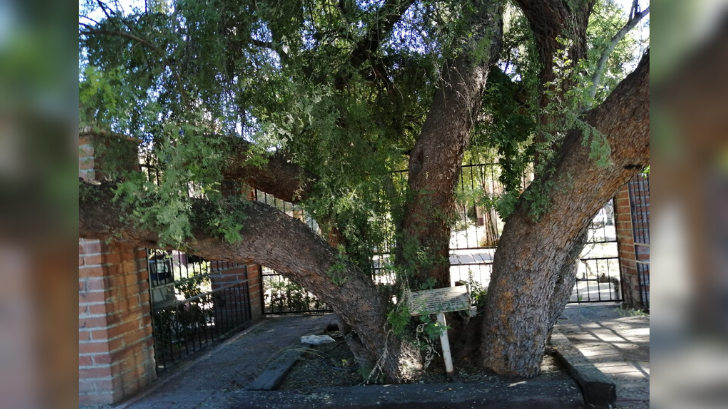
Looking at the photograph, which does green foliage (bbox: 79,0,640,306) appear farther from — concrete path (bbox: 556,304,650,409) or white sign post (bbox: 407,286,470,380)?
concrete path (bbox: 556,304,650,409)

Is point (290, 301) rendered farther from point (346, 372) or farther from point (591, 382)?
point (591, 382)

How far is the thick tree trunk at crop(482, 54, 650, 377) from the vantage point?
372cm

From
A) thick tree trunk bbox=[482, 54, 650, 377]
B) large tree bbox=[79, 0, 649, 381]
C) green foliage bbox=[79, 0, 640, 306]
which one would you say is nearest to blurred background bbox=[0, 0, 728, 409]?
green foliage bbox=[79, 0, 640, 306]

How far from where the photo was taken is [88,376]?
16.3 ft

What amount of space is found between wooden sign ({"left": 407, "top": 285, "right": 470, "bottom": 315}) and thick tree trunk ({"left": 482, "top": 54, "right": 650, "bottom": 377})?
377 millimetres

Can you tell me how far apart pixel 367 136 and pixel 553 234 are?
2140 mm

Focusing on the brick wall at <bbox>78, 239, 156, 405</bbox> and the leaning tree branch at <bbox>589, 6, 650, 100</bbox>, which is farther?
the brick wall at <bbox>78, 239, 156, 405</bbox>

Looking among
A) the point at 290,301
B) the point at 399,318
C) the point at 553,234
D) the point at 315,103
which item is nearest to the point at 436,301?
the point at 399,318

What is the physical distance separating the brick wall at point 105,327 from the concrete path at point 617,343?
4.63 metres

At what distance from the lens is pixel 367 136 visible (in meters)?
5.52

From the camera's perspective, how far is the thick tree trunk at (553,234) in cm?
372
